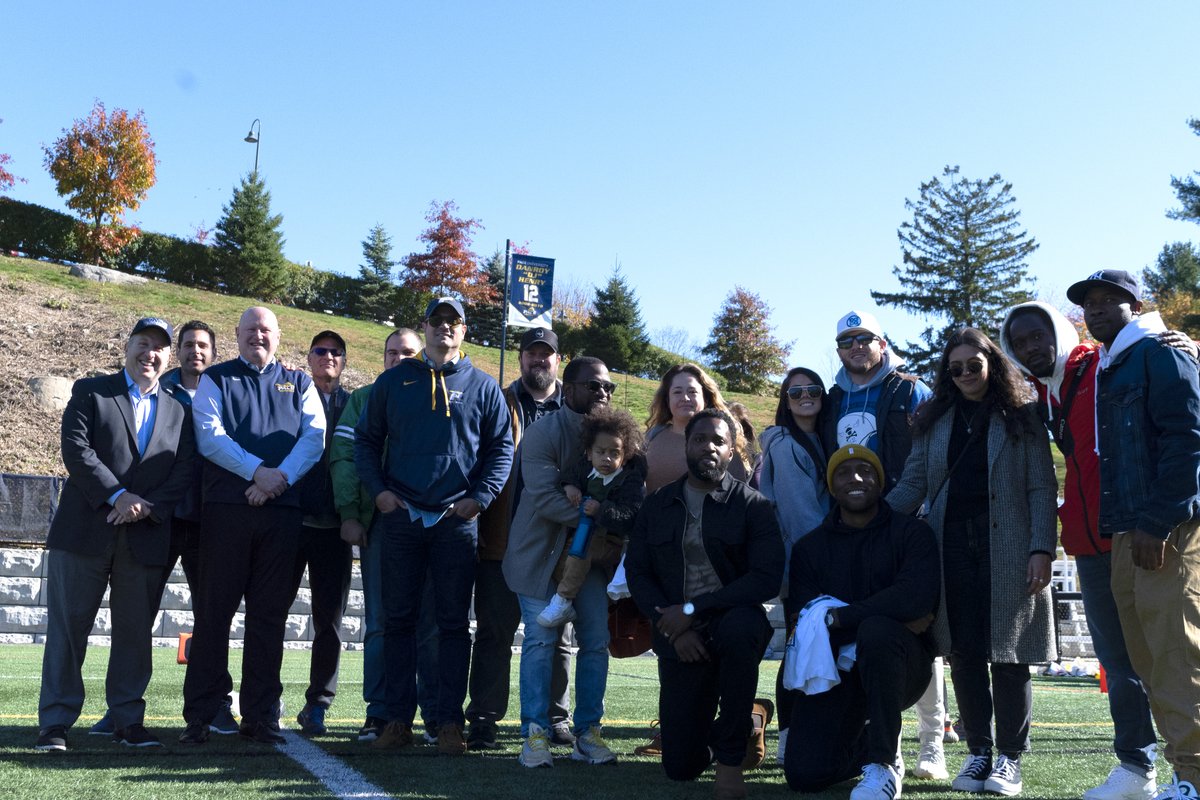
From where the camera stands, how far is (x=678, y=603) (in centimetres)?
479

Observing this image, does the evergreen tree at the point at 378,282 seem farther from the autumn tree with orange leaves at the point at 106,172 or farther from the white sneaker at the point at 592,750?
the white sneaker at the point at 592,750

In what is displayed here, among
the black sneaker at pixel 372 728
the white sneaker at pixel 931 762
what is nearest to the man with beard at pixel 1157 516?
the white sneaker at pixel 931 762

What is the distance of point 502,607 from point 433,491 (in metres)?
1.01

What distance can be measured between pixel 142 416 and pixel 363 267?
1681 inches

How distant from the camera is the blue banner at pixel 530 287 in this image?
1994 centimetres

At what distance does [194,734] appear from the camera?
5.24 meters

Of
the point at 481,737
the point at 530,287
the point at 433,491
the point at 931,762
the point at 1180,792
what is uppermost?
the point at 530,287

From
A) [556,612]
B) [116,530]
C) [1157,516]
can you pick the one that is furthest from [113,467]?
[1157,516]

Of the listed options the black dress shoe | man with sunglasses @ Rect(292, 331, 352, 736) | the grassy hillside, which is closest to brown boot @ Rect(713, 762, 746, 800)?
the black dress shoe

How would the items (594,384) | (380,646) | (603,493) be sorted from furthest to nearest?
(380,646) < (594,384) < (603,493)

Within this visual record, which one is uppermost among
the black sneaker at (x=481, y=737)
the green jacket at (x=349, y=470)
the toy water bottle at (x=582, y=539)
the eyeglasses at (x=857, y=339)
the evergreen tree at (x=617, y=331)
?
the evergreen tree at (x=617, y=331)

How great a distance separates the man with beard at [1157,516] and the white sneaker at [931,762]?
1058 mm

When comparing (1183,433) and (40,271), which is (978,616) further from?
(40,271)

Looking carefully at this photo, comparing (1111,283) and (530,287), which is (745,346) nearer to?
(530,287)
